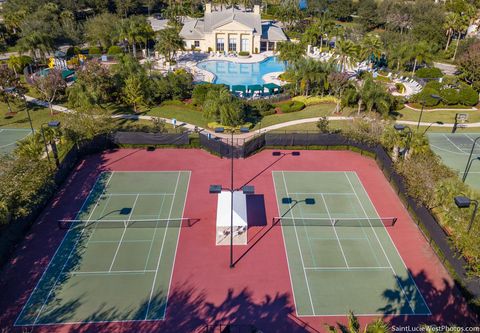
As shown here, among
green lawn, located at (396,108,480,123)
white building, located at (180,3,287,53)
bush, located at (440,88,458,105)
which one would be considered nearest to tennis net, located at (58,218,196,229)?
green lawn, located at (396,108,480,123)

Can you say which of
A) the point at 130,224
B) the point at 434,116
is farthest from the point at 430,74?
the point at 130,224

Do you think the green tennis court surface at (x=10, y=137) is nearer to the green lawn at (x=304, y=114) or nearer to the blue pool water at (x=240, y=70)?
the green lawn at (x=304, y=114)

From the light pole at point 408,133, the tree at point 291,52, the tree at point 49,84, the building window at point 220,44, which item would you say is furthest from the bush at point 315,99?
the tree at point 49,84

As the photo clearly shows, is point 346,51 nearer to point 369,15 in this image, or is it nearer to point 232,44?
point 232,44

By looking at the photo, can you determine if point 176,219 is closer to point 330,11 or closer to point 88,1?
point 88,1

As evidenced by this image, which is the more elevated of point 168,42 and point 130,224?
point 168,42

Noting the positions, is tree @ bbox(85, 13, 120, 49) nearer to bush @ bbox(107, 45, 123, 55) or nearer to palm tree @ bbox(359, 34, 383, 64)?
bush @ bbox(107, 45, 123, 55)
